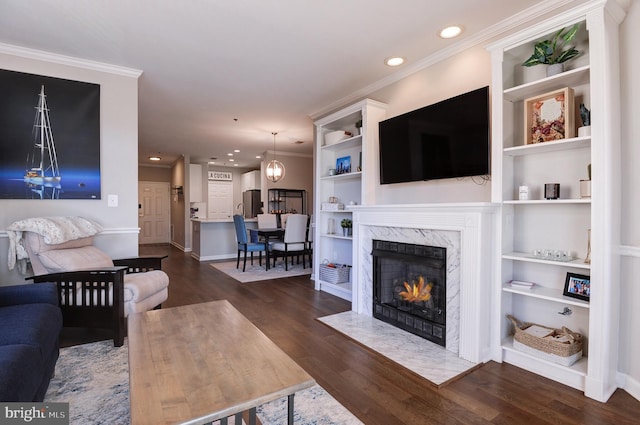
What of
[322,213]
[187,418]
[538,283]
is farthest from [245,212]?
[187,418]

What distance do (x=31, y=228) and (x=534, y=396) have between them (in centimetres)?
384

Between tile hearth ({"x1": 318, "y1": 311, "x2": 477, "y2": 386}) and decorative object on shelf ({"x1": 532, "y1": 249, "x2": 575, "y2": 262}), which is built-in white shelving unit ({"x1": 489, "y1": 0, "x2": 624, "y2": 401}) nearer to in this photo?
decorative object on shelf ({"x1": 532, "y1": 249, "x2": 575, "y2": 262})

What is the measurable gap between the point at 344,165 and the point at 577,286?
2966 millimetres

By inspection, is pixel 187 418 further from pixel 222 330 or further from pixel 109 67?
pixel 109 67

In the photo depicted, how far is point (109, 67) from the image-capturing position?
3.29m

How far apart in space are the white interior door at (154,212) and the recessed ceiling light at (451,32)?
9.98 m

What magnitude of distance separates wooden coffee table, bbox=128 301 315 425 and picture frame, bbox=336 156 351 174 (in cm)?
288

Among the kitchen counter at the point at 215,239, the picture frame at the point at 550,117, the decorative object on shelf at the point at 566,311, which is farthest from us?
the kitchen counter at the point at 215,239

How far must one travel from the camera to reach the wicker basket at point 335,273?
4293 mm

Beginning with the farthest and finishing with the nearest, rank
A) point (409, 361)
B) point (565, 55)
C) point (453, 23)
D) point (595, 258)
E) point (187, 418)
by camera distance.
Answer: point (453, 23) → point (409, 361) → point (565, 55) → point (595, 258) → point (187, 418)

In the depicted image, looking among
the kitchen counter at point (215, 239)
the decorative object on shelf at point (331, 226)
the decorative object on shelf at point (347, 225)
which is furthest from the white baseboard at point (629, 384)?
the kitchen counter at point (215, 239)

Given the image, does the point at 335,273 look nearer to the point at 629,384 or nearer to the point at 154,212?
the point at 629,384

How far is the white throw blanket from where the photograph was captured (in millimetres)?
2582

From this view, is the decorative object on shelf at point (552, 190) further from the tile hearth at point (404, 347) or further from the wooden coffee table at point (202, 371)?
the wooden coffee table at point (202, 371)
